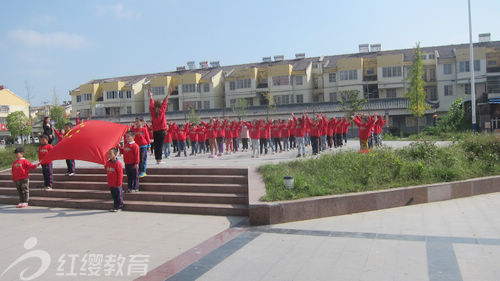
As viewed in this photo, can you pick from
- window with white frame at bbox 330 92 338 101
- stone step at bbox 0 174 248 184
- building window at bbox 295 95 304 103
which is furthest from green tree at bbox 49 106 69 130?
stone step at bbox 0 174 248 184

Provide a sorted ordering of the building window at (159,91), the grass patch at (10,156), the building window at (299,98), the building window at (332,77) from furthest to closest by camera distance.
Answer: the building window at (159,91)
the building window at (299,98)
the building window at (332,77)
the grass patch at (10,156)

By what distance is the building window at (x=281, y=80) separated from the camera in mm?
55281

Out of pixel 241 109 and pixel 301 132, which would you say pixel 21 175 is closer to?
pixel 301 132

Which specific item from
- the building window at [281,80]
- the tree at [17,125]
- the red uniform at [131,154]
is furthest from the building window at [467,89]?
the tree at [17,125]

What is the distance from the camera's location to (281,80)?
55688 mm

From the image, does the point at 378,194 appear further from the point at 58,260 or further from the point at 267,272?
the point at 58,260

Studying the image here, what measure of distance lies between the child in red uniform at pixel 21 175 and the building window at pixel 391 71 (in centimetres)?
4822

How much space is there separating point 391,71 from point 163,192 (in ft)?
155

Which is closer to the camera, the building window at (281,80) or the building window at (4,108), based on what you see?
the building window at (281,80)

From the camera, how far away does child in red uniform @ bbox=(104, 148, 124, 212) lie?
29.9 ft

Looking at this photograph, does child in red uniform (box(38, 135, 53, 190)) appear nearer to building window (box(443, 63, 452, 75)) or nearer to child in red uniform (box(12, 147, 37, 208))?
child in red uniform (box(12, 147, 37, 208))

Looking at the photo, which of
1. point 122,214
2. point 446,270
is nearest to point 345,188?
point 446,270

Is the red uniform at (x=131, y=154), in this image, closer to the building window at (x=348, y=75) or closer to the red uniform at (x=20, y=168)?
the red uniform at (x=20, y=168)

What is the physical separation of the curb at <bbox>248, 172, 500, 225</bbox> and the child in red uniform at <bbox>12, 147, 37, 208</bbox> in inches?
236
